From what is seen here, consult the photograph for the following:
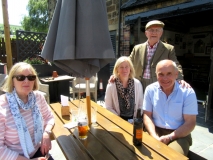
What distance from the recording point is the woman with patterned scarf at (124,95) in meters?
2.24

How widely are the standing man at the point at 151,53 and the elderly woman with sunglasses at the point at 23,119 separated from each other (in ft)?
5.20

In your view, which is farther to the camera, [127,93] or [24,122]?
[127,93]

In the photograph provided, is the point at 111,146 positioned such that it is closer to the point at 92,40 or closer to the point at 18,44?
the point at 92,40

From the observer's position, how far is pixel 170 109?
5.60 ft

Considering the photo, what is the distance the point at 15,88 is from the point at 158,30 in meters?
1.96

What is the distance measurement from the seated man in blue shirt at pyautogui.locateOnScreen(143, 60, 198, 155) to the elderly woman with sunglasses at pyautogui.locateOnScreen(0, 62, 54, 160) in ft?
3.35

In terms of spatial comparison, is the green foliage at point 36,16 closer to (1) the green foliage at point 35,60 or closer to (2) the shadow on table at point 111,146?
(1) the green foliage at point 35,60

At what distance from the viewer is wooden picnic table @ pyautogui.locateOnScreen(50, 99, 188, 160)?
1.18 m

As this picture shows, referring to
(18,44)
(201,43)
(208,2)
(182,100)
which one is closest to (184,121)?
(182,100)

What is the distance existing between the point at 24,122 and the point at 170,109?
1.33m

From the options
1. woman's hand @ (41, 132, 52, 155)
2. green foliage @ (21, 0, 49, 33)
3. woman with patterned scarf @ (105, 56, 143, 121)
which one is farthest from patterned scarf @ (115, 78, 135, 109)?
green foliage @ (21, 0, 49, 33)

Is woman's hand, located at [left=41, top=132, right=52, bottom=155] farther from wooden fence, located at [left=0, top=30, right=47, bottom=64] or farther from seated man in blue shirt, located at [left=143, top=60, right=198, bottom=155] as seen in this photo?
wooden fence, located at [left=0, top=30, right=47, bottom=64]

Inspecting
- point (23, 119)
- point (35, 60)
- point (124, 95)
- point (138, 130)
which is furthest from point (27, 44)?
point (138, 130)

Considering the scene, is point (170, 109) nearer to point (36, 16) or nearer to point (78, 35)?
point (78, 35)
